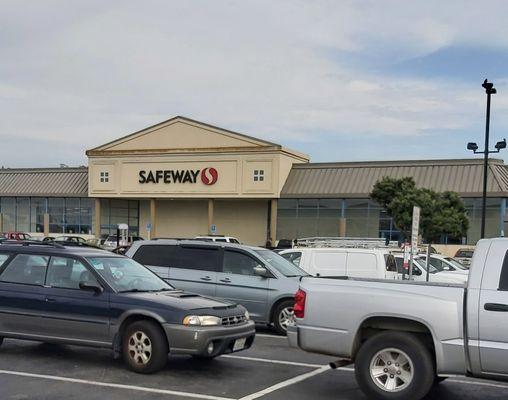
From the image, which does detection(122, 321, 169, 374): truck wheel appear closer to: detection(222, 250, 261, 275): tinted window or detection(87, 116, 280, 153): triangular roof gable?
detection(222, 250, 261, 275): tinted window

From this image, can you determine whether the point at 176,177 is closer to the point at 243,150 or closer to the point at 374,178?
the point at 243,150

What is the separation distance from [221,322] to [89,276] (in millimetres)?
1880

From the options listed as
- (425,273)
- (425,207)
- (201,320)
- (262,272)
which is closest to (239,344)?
(201,320)

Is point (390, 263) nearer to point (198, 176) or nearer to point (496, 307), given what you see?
point (496, 307)

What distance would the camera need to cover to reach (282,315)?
36.9 ft

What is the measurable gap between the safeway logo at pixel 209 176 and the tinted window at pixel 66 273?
4156 cm

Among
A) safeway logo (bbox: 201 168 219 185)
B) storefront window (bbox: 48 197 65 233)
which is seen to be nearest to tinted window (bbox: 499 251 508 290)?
safeway logo (bbox: 201 168 219 185)

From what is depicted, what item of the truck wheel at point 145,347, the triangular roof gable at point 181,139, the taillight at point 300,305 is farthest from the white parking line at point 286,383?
the triangular roof gable at point 181,139

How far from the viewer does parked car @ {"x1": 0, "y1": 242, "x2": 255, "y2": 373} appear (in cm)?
751

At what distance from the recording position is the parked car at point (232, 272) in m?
11.3

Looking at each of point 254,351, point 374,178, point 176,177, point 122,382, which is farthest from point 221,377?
point 176,177

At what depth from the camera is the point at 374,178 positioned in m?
46.4

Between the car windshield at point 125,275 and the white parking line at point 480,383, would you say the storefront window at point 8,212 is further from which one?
the white parking line at point 480,383

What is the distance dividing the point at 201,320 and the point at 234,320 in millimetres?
587
